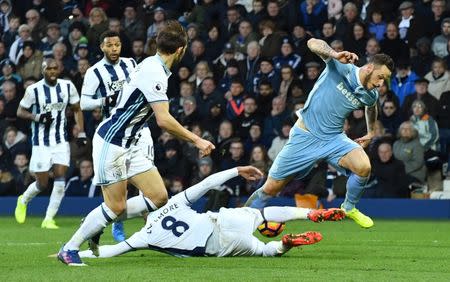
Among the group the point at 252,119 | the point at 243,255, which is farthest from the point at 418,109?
the point at 243,255

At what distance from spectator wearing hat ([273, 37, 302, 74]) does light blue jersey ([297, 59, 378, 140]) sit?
24.9 feet

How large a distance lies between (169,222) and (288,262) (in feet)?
3.80

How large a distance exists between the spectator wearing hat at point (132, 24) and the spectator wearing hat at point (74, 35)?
81 centimetres

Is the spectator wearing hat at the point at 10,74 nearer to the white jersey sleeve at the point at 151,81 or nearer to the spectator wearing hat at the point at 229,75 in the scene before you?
the spectator wearing hat at the point at 229,75

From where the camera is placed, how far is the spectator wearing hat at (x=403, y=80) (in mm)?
19906

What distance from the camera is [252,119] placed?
2038cm

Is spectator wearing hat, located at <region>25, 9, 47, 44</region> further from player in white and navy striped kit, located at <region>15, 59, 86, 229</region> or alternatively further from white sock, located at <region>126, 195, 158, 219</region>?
white sock, located at <region>126, 195, 158, 219</region>

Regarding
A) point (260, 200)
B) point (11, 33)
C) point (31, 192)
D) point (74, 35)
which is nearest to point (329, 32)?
point (74, 35)

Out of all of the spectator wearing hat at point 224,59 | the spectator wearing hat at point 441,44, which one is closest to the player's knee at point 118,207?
the spectator wearing hat at point 441,44

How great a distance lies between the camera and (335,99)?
13.1 metres

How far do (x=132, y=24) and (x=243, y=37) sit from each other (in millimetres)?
2506

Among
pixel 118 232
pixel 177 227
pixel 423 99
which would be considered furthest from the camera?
pixel 423 99

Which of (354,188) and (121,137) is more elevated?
(121,137)

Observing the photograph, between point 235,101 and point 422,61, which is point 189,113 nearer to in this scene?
point 235,101
